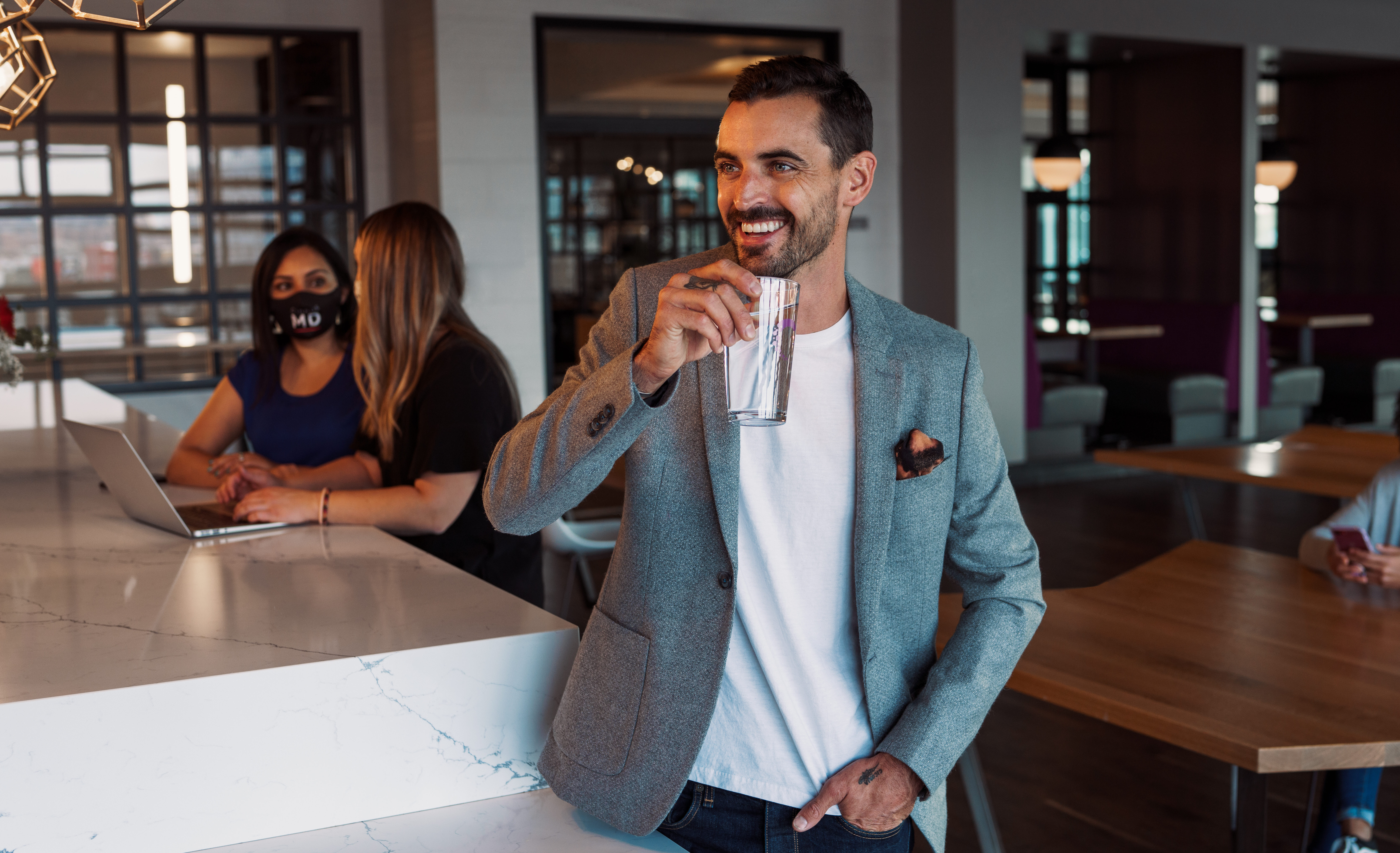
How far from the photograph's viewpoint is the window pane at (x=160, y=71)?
6.93 m

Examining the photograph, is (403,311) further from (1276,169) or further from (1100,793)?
(1276,169)

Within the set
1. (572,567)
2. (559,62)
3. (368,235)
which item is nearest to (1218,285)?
(559,62)

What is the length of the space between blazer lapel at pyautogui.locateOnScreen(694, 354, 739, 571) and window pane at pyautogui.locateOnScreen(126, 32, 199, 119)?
263 inches

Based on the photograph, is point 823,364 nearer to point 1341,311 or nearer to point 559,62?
point 559,62

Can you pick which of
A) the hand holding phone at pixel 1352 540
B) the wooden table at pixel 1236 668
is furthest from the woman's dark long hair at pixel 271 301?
the hand holding phone at pixel 1352 540

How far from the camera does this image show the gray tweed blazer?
129cm

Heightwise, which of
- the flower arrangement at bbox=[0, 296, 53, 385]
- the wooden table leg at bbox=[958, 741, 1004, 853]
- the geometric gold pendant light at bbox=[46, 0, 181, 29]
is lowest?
the wooden table leg at bbox=[958, 741, 1004, 853]

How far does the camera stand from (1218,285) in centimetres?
912

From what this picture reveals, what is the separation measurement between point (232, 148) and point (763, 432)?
6681mm

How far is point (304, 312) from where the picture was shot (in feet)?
8.87

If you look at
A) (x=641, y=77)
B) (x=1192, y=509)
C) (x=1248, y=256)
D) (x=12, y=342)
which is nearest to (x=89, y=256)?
(x=641, y=77)

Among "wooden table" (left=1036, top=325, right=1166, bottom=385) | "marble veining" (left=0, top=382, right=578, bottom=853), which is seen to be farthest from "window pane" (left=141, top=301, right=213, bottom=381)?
"marble veining" (left=0, top=382, right=578, bottom=853)

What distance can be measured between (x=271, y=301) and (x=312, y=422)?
29cm

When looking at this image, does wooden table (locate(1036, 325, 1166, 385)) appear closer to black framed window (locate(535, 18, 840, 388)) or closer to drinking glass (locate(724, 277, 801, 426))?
black framed window (locate(535, 18, 840, 388))
